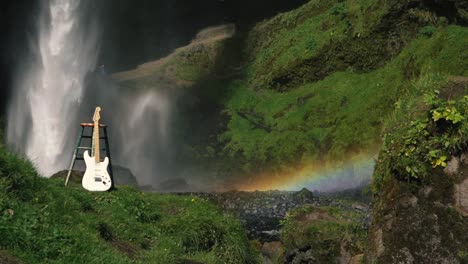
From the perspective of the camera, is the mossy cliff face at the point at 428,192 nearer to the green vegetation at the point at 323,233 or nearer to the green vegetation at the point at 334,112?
the green vegetation at the point at 323,233

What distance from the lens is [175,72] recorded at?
5450 cm

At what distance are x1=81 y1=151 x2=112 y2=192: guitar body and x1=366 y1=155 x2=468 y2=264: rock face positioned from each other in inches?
395

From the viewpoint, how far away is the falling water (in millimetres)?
40000

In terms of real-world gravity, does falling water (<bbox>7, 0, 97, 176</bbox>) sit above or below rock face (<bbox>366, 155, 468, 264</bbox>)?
above

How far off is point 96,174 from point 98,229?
7.27 meters

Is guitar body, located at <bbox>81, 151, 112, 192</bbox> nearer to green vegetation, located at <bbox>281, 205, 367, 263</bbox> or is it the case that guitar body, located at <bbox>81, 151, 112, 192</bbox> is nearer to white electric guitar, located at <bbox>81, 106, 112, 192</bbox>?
white electric guitar, located at <bbox>81, 106, 112, 192</bbox>

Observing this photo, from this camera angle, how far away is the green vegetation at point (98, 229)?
571cm

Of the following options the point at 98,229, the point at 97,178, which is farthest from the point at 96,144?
the point at 98,229

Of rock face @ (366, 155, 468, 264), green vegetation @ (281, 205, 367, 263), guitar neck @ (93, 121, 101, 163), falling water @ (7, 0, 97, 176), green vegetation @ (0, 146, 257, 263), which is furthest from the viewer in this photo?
falling water @ (7, 0, 97, 176)

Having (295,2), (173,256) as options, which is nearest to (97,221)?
(173,256)

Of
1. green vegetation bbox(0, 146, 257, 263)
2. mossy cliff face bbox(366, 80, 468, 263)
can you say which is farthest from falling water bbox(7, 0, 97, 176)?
mossy cliff face bbox(366, 80, 468, 263)

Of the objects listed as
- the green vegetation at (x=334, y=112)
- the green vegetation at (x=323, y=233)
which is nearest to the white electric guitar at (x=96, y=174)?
the green vegetation at (x=323, y=233)

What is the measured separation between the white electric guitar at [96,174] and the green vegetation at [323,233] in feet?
16.8

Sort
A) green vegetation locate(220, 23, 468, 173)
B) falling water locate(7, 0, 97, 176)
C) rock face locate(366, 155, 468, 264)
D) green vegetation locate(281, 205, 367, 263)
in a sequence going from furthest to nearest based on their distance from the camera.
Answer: falling water locate(7, 0, 97, 176) < green vegetation locate(220, 23, 468, 173) < green vegetation locate(281, 205, 367, 263) < rock face locate(366, 155, 468, 264)
